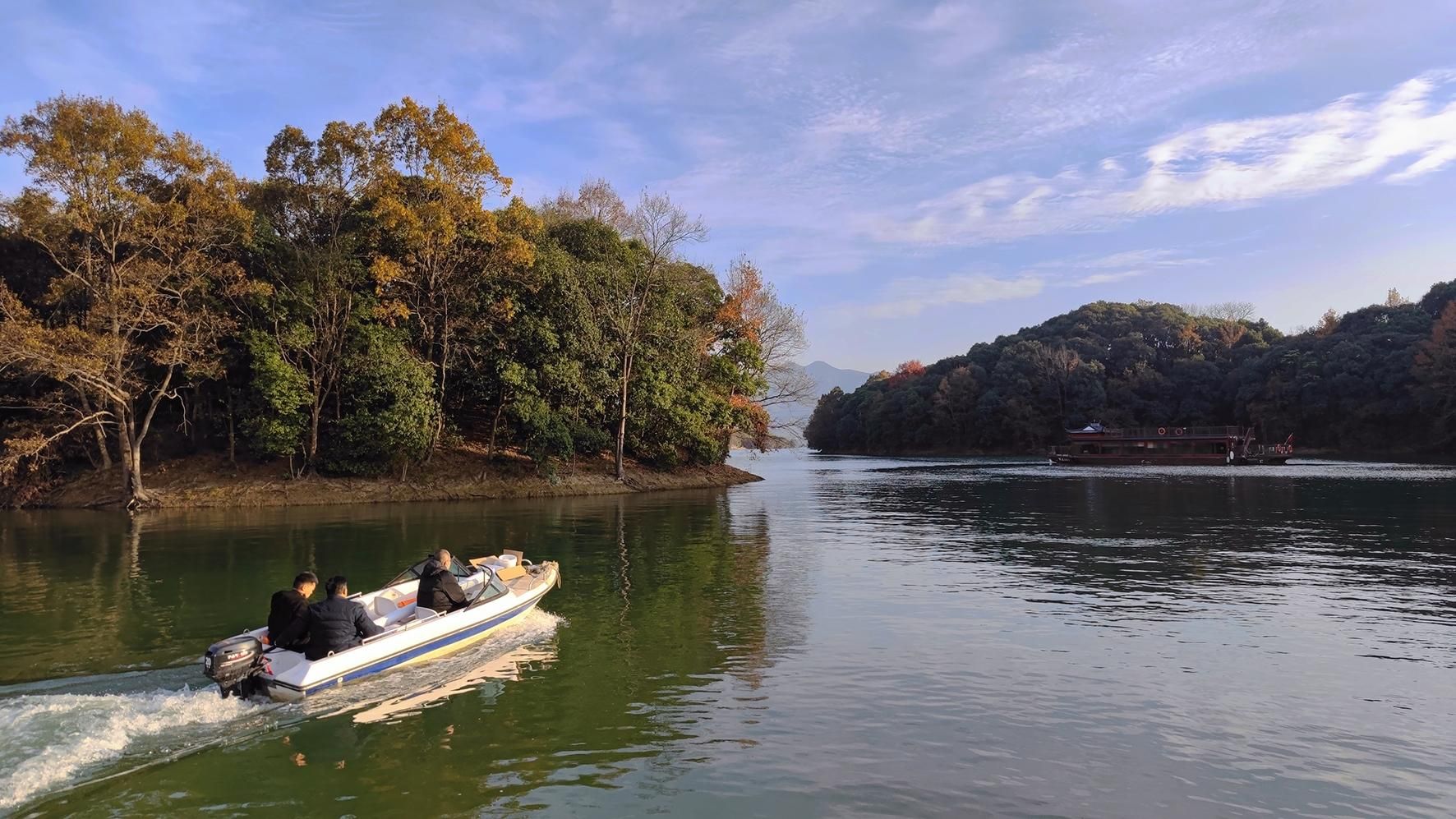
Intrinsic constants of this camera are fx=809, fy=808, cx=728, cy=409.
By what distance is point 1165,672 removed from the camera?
448 inches

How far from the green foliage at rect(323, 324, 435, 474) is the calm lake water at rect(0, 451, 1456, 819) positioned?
13833 mm

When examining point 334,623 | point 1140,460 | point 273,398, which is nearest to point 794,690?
point 334,623

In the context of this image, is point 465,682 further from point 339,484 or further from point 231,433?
point 231,433

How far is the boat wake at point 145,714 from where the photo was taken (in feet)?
26.8

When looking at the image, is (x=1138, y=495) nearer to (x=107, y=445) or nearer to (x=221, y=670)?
(x=221, y=670)

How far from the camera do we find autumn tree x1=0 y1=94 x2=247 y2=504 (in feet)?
102

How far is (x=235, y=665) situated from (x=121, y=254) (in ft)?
108

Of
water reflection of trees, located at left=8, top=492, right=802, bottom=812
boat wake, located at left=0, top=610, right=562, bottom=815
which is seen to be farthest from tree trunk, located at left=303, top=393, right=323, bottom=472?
boat wake, located at left=0, top=610, right=562, bottom=815

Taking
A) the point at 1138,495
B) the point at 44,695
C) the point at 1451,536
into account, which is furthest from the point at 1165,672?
the point at 1138,495

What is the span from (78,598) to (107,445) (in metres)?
28.7

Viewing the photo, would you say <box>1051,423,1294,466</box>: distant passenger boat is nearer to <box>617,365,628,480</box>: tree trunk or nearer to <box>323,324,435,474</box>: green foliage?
<box>617,365,628,480</box>: tree trunk

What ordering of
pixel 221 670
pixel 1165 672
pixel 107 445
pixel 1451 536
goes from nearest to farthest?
1. pixel 221 670
2. pixel 1165 672
3. pixel 1451 536
4. pixel 107 445

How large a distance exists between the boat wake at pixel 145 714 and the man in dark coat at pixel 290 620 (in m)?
0.81

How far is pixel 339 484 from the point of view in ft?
127
